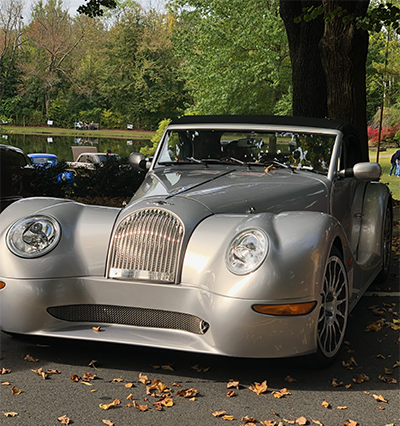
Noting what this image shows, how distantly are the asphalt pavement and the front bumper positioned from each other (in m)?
0.26

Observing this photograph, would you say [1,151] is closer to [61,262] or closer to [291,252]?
[61,262]

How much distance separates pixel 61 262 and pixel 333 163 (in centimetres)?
Answer: 281

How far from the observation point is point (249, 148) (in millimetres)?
6266

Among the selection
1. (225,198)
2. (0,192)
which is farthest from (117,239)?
(0,192)

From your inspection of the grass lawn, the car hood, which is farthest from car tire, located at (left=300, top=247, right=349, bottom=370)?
the grass lawn

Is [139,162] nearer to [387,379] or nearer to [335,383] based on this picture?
[335,383]

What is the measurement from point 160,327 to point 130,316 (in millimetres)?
229

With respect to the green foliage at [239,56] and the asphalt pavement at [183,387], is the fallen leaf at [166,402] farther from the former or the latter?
the green foliage at [239,56]

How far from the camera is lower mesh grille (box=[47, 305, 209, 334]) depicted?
4195mm

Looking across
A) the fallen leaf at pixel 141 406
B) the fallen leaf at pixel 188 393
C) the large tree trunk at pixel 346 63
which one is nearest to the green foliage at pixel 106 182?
the large tree trunk at pixel 346 63

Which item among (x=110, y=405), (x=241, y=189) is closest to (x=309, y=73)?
(x=241, y=189)

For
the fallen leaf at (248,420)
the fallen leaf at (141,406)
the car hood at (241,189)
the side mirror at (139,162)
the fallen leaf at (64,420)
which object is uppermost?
the side mirror at (139,162)

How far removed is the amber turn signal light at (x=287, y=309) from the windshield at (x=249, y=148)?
206 cm

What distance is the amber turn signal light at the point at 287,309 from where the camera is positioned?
4023 millimetres
